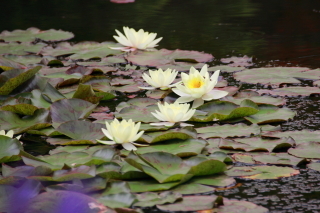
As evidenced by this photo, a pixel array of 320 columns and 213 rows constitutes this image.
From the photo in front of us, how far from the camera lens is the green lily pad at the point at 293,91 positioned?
2.30m

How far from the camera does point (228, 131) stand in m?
1.81

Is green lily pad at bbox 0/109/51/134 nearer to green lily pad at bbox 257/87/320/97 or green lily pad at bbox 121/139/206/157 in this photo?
green lily pad at bbox 121/139/206/157

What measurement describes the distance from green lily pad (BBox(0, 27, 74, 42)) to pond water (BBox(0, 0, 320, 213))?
0.56 feet

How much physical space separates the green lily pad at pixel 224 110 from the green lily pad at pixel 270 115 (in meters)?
0.04

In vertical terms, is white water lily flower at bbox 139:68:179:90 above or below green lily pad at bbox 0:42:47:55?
above

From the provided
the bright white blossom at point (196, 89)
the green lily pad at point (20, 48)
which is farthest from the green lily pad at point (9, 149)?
the green lily pad at point (20, 48)

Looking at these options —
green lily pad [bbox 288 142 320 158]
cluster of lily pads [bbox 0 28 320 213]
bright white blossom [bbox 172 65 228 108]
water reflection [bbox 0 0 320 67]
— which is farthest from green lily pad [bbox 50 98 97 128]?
water reflection [bbox 0 0 320 67]

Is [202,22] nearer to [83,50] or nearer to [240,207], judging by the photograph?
[83,50]

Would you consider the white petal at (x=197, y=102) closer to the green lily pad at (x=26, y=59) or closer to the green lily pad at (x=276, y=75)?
the green lily pad at (x=276, y=75)

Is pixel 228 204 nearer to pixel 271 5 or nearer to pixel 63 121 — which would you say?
pixel 63 121

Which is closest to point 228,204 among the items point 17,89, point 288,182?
point 288,182

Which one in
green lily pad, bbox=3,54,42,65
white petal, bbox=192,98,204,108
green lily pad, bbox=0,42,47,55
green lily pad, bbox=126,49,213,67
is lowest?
green lily pad, bbox=0,42,47,55

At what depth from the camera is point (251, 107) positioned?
1.96 m

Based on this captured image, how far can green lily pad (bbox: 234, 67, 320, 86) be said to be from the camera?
252 cm
